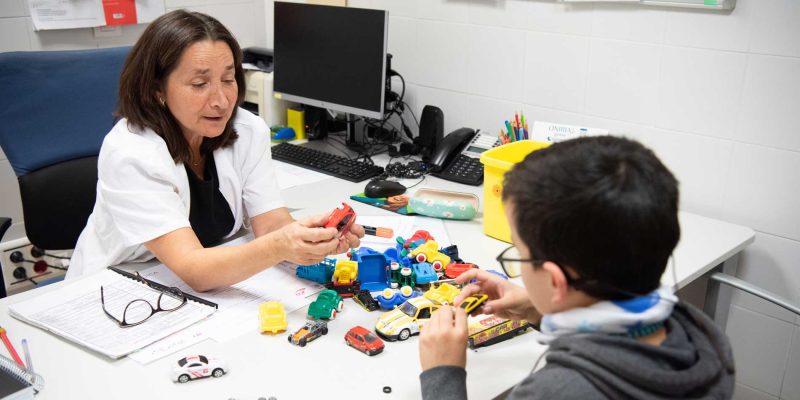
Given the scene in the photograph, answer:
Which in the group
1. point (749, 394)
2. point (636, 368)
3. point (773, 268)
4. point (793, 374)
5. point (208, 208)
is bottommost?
point (749, 394)

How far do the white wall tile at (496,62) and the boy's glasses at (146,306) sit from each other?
1380 mm

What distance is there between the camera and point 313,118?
2.69 metres

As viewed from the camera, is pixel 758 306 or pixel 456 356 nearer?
pixel 456 356

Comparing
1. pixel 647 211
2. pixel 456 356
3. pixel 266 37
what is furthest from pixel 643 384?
pixel 266 37

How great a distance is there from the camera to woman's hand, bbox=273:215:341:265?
4.58ft

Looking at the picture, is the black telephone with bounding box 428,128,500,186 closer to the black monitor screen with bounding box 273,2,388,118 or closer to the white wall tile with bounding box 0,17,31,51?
the black monitor screen with bounding box 273,2,388,118

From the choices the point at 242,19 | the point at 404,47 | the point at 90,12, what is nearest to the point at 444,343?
the point at 404,47

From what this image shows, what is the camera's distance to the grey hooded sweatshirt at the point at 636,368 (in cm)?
82

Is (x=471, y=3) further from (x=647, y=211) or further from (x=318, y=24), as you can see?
(x=647, y=211)

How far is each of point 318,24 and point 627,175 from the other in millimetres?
1802

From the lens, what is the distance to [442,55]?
2520mm

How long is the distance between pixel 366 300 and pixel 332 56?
4.09ft

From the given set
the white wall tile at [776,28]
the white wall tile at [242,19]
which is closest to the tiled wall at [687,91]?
the white wall tile at [776,28]

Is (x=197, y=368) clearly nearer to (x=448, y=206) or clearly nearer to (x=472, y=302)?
(x=472, y=302)
